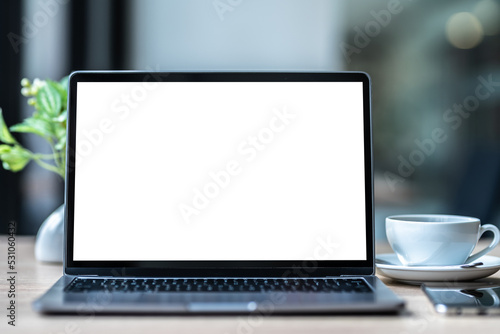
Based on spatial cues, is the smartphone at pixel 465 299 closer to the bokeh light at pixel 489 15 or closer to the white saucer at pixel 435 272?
the white saucer at pixel 435 272

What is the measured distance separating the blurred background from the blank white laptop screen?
7.70ft

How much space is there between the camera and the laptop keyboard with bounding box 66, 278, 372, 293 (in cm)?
64

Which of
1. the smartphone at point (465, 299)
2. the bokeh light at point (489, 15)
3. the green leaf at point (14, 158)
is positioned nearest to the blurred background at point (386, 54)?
the bokeh light at point (489, 15)

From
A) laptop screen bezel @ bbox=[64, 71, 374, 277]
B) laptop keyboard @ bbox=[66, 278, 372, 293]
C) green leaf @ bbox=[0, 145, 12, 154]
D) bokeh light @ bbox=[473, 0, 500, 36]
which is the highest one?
bokeh light @ bbox=[473, 0, 500, 36]

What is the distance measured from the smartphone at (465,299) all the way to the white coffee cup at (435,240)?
6 cm

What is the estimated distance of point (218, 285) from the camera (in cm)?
67

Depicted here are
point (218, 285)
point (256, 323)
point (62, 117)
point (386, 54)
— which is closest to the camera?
point (256, 323)

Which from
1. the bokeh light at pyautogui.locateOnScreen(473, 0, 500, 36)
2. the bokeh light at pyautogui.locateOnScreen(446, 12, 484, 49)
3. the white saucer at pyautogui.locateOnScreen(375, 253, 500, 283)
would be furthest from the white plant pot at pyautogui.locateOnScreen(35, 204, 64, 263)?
the bokeh light at pyautogui.locateOnScreen(473, 0, 500, 36)

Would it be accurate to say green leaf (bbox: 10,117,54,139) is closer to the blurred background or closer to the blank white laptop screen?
the blank white laptop screen

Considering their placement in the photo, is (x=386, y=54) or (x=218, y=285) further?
(x=386, y=54)

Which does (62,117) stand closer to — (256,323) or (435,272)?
(256,323)

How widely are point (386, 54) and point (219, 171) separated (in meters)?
2.76

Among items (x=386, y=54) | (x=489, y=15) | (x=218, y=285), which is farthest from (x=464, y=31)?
(x=218, y=285)

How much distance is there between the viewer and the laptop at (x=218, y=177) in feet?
2.40
